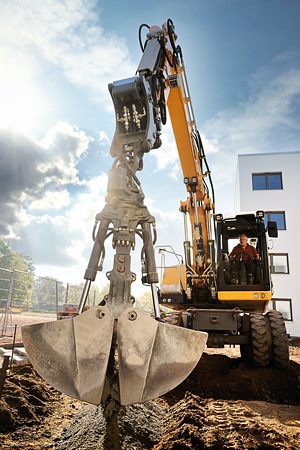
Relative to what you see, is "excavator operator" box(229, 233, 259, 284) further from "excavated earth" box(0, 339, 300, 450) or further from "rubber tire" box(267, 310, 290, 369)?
"excavated earth" box(0, 339, 300, 450)

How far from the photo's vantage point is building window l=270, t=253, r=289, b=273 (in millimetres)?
18641

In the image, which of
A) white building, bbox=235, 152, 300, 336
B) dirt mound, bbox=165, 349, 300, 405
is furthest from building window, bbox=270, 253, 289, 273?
dirt mound, bbox=165, 349, 300, 405

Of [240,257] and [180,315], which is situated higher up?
[240,257]

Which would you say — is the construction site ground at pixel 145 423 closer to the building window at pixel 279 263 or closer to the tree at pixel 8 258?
the building window at pixel 279 263

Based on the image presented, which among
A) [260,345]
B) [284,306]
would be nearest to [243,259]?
[260,345]

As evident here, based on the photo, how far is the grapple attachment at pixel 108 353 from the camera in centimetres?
225

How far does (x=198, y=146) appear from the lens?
309 inches

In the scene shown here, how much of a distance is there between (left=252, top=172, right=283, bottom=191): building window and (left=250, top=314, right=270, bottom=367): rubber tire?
15078 millimetres

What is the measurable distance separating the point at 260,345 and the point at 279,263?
1330cm

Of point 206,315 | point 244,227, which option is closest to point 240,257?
point 244,227

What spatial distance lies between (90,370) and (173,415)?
7.08 ft

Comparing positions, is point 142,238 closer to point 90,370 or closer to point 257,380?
point 90,370

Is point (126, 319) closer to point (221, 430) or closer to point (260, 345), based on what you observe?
point (221, 430)

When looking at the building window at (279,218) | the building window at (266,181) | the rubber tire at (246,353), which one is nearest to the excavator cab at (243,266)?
the rubber tire at (246,353)
